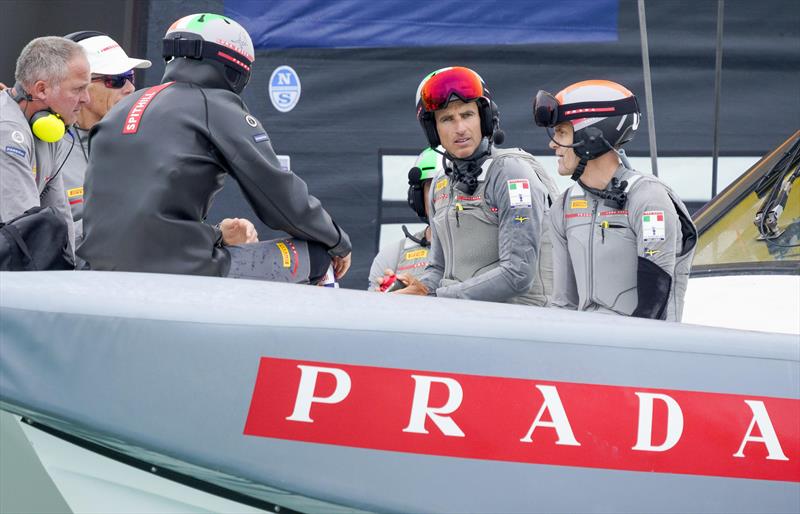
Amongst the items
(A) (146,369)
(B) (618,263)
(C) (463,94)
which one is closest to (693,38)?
(C) (463,94)

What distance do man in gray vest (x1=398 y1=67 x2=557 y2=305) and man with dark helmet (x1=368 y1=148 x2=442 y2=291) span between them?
431mm

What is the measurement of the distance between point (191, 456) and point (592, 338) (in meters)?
0.74

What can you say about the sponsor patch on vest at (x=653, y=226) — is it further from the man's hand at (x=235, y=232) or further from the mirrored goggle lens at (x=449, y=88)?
the man's hand at (x=235, y=232)

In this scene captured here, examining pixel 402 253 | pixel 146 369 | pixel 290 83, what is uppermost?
pixel 290 83

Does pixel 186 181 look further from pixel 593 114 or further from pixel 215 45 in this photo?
pixel 593 114

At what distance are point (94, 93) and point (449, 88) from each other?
1397 millimetres

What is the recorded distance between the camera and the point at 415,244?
5.13 metres

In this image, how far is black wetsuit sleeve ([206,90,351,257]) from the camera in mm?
2664

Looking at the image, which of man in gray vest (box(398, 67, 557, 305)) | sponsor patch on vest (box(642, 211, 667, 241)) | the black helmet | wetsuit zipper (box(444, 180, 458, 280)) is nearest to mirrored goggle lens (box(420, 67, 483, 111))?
man in gray vest (box(398, 67, 557, 305))

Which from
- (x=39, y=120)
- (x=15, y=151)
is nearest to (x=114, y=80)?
(x=39, y=120)

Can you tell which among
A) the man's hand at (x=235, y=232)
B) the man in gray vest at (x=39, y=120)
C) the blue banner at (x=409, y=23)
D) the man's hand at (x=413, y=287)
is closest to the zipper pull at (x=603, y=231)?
the man's hand at (x=413, y=287)

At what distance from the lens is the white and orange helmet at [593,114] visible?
3361 mm

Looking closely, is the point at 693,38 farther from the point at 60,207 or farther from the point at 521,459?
the point at 521,459

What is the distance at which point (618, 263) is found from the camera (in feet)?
10.7
